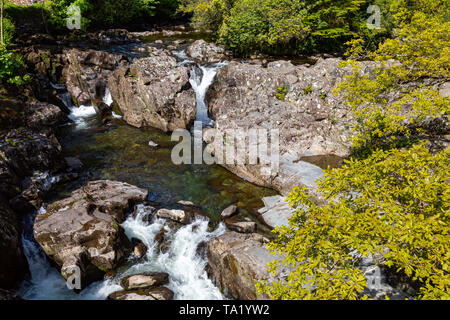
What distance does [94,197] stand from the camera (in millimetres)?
14820

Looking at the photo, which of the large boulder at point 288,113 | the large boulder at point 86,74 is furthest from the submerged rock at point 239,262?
the large boulder at point 86,74

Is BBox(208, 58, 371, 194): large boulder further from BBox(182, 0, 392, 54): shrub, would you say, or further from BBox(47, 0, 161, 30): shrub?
BBox(47, 0, 161, 30): shrub

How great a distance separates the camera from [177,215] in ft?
47.2

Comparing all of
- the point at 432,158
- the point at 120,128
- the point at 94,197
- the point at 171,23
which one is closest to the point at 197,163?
the point at 94,197

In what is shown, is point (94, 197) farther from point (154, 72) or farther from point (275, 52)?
point (275, 52)

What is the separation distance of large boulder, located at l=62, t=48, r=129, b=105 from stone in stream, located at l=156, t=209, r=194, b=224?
17.8 m

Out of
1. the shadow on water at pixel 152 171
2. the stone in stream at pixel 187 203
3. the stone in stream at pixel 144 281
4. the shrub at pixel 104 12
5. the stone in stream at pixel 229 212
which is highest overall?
the shrub at pixel 104 12

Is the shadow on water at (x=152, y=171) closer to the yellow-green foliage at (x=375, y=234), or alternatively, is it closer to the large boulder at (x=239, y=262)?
the large boulder at (x=239, y=262)

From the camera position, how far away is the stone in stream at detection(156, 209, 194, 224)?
14336mm

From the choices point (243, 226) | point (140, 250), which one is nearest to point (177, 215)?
point (140, 250)

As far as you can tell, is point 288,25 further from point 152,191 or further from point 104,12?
point 104,12

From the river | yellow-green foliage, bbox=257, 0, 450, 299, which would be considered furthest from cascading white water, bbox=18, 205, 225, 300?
yellow-green foliage, bbox=257, 0, 450, 299

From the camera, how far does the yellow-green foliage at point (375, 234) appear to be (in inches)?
231

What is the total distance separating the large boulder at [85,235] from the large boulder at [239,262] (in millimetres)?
4529
